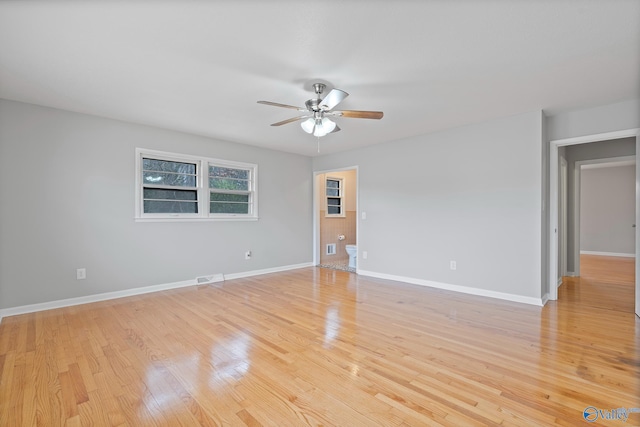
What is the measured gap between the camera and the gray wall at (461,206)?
369 cm

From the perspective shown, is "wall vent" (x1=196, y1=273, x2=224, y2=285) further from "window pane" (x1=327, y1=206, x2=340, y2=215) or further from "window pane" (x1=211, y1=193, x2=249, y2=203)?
"window pane" (x1=327, y1=206, x2=340, y2=215)

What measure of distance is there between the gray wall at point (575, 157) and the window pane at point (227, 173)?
5719 millimetres

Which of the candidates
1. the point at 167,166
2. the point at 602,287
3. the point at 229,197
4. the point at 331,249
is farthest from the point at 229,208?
the point at 602,287

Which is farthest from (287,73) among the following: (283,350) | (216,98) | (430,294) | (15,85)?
(430,294)

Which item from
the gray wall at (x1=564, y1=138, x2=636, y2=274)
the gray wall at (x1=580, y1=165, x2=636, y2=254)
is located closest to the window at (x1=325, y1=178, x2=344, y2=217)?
the gray wall at (x1=564, y1=138, x2=636, y2=274)

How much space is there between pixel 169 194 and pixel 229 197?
1.00 meters

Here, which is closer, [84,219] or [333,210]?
[84,219]

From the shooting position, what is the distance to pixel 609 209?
7633mm

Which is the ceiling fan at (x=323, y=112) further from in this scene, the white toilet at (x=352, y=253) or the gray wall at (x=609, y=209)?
the gray wall at (x=609, y=209)

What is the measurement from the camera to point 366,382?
6.38 feet

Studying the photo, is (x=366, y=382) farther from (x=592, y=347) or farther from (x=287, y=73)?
(x=287, y=73)

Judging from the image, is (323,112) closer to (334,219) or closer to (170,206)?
(170,206)

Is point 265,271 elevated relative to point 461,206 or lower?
lower

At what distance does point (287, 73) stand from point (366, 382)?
8.47 ft
